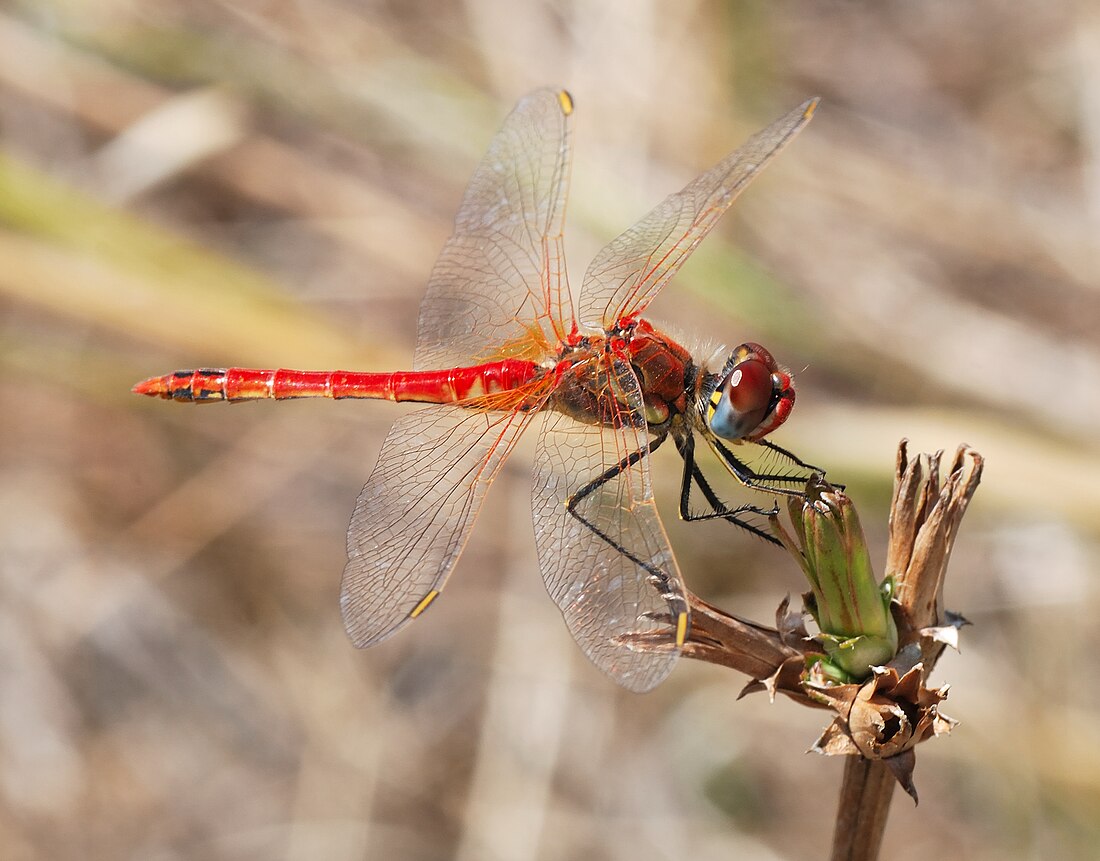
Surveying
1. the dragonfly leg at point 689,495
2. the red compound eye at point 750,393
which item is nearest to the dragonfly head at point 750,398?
the red compound eye at point 750,393

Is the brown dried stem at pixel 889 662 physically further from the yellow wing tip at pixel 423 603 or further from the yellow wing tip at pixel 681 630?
the yellow wing tip at pixel 423 603

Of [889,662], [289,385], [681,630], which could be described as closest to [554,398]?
[289,385]

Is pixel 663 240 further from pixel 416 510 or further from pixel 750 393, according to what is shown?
pixel 416 510

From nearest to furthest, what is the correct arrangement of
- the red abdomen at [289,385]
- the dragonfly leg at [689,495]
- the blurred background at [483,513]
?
the dragonfly leg at [689,495] → the red abdomen at [289,385] → the blurred background at [483,513]

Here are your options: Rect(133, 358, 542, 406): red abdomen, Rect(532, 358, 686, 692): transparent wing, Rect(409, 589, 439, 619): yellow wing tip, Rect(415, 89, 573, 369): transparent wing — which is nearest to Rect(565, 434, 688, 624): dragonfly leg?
Rect(532, 358, 686, 692): transparent wing

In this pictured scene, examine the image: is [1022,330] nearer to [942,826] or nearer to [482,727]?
[942,826]
